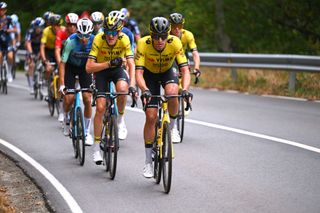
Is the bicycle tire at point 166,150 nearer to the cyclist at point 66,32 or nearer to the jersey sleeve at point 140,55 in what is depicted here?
the jersey sleeve at point 140,55

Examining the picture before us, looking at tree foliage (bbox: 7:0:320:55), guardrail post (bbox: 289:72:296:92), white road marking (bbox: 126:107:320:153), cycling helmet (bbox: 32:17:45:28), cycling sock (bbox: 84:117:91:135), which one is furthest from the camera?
tree foliage (bbox: 7:0:320:55)

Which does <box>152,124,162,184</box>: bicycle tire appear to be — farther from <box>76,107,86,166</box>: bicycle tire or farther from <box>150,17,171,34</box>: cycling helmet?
<box>76,107,86,166</box>: bicycle tire

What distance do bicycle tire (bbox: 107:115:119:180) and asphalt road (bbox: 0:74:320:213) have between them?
15 cm

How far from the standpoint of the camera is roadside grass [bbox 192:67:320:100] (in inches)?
704

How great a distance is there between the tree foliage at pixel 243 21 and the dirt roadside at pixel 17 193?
13.7 metres

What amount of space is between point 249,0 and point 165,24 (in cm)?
1644

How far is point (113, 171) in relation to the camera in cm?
975

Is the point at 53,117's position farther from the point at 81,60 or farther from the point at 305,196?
the point at 305,196

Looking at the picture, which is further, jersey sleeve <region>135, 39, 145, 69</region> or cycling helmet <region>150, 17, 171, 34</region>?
jersey sleeve <region>135, 39, 145, 69</region>

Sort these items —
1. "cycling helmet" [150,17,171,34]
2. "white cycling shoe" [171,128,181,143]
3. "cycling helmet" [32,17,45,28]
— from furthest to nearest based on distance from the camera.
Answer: "cycling helmet" [32,17,45,28], "white cycling shoe" [171,128,181,143], "cycling helmet" [150,17,171,34]

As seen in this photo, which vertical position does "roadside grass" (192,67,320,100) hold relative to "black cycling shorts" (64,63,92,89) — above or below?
below

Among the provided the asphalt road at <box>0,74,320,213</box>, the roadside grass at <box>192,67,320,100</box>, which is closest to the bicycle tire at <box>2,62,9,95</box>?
the asphalt road at <box>0,74,320,213</box>

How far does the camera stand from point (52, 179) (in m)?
9.98

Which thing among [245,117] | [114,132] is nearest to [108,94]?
[114,132]
